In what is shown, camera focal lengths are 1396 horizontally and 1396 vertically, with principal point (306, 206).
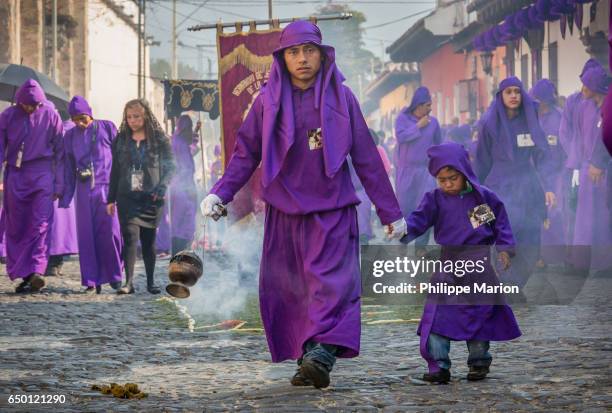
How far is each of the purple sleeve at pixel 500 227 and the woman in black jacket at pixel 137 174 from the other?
5.85 meters

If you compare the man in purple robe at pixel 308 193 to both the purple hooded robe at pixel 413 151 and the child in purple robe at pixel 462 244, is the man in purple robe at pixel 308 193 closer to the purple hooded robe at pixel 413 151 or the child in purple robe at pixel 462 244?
the child in purple robe at pixel 462 244

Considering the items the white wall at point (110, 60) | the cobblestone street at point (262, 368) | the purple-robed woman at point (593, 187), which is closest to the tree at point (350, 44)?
the white wall at point (110, 60)

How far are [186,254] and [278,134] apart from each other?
0.75 metres

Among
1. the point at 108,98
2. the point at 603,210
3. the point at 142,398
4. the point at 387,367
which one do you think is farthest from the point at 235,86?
the point at 108,98

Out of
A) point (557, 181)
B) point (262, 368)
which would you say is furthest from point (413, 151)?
point (262, 368)

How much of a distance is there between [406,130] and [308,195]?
27.0ft

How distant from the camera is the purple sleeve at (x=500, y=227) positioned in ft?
22.5

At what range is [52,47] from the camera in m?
38.5

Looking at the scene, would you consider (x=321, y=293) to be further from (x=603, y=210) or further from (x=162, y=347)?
(x=603, y=210)

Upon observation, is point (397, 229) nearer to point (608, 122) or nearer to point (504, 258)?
point (504, 258)

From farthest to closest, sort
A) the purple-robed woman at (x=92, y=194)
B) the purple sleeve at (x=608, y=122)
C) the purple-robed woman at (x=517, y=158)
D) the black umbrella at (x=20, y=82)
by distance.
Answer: the black umbrella at (x=20, y=82) < the purple-robed woman at (x=92, y=194) < the purple-robed woman at (x=517, y=158) < the purple sleeve at (x=608, y=122)

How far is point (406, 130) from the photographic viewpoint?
48.8 ft

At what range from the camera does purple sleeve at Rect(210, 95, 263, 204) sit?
22.9ft

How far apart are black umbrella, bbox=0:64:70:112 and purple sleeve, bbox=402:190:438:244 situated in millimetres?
12414
